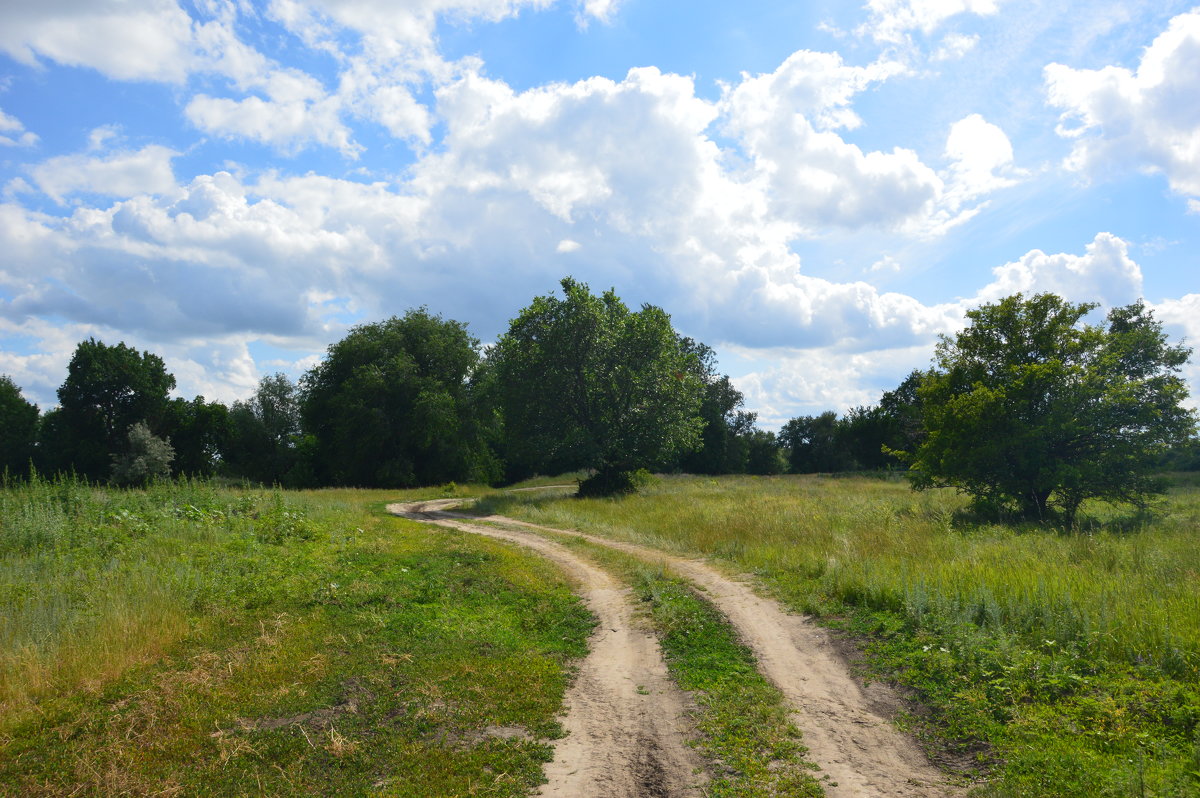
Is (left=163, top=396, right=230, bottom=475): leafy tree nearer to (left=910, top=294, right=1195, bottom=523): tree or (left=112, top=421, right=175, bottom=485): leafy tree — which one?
(left=112, top=421, right=175, bottom=485): leafy tree

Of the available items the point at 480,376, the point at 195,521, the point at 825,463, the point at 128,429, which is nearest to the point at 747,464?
the point at 825,463

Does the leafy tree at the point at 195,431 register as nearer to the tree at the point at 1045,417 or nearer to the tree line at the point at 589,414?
the tree line at the point at 589,414

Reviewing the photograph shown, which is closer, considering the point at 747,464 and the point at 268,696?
the point at 268,696

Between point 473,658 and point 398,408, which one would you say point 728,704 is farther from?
point 398,408

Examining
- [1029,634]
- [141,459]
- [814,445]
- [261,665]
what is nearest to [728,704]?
[1029,634]

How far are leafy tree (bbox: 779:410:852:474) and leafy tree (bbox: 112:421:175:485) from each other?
72.4m

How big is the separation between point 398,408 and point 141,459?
17189 millimetres

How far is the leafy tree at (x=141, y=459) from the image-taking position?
43125mm

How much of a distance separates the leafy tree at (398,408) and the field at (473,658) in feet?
106

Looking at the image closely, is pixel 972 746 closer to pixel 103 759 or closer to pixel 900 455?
pixel 103 759

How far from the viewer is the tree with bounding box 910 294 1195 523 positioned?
61.1 feet

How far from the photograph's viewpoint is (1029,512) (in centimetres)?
2011

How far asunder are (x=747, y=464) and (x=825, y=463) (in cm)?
1314

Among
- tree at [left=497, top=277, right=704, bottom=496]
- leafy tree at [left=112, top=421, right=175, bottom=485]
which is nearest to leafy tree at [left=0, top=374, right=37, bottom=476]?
leafy tree at [left=112, top=421, right=175, bottom=485]
